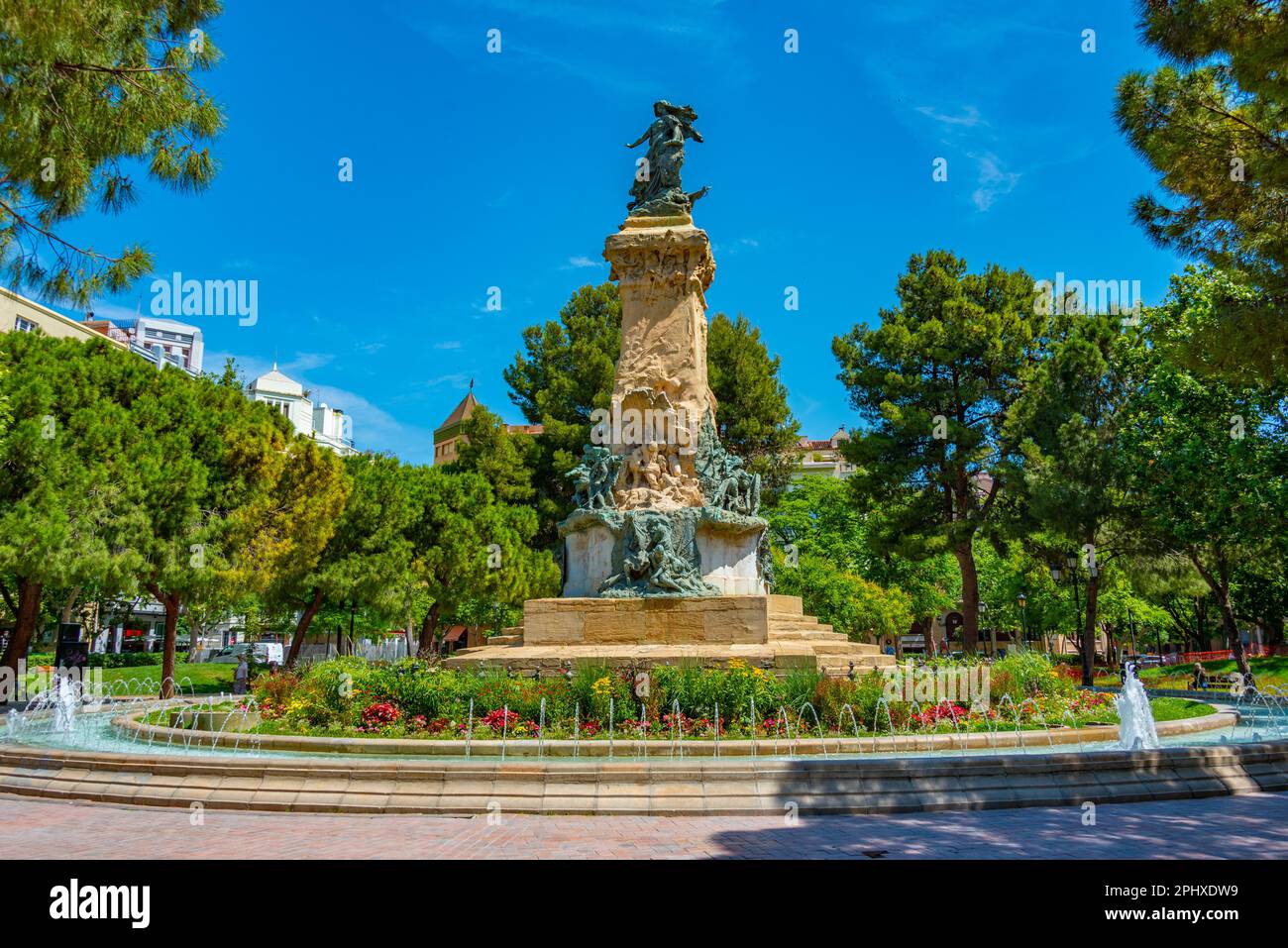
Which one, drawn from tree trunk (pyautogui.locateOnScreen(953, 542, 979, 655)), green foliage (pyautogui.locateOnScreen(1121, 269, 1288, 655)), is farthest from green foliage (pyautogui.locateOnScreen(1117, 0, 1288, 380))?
tree trunk (pyautogui.locateOnScreen(953, 542, 979, 655))

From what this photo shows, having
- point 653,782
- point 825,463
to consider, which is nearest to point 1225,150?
point 653,782

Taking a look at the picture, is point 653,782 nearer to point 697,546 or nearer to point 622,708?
point 622,708

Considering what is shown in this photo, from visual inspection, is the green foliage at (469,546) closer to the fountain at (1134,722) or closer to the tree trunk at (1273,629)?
the fountain at (1134,722)

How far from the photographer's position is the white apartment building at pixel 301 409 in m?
89.8

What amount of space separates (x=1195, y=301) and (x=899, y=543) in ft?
44.5

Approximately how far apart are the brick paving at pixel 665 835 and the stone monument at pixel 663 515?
5894 mm

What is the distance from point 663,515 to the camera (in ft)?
57.9

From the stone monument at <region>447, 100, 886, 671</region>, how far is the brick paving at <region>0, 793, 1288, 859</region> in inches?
232

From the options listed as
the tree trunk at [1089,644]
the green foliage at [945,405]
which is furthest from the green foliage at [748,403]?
the tree trunk at [1089,644]

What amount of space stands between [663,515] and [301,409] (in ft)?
270

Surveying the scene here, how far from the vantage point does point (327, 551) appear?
111ft
